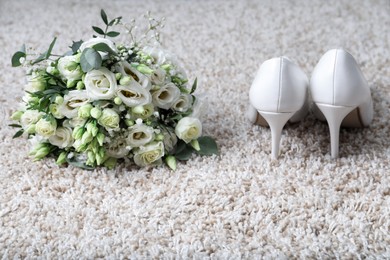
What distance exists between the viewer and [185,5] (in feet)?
8.07

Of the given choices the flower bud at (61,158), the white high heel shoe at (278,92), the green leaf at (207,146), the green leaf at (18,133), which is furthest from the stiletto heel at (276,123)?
the green leaf at (18,133)

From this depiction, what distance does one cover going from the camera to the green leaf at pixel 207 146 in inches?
Answer: 55.4

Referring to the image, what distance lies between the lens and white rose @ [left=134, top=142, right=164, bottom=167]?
1334mm

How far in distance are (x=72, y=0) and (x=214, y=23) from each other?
0.63 meters

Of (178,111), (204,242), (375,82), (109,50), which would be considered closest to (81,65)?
(109,50)

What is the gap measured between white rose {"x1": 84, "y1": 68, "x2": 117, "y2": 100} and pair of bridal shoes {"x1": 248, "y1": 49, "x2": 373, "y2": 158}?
313mm

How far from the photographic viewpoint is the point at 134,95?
1313 mm

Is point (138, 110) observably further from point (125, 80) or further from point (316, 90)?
point (316, 90)

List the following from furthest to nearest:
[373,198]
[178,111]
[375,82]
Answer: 1. [375,82]
2. [178,111]
3. [373,198]

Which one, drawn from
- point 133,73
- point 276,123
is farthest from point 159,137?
point 276,123

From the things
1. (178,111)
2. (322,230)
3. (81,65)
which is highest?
(81,65)

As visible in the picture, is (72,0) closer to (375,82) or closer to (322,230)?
(375,82)

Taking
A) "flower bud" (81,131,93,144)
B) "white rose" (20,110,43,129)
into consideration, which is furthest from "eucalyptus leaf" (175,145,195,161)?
"white rose" (20,110,43,129)

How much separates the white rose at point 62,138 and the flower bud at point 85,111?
0.07m
